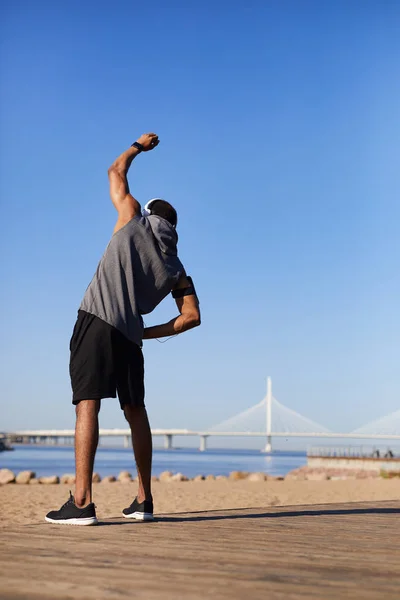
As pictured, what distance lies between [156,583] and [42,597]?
0.26 metres

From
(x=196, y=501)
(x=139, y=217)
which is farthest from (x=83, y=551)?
(x=196, y=501)

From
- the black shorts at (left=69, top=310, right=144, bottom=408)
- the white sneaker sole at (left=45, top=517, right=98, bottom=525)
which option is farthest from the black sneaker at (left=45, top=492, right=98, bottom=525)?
the black shorts at (left=69, top=310, right=144, bottom=408)

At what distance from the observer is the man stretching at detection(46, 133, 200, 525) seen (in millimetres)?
2908

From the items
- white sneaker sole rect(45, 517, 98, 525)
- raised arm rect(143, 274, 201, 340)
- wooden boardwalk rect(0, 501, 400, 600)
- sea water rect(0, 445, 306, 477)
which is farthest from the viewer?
sea water rect(0, 445, 306, 477)

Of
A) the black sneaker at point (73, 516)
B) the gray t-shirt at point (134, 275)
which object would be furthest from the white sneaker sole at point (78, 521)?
the gray t-shirt at point (134, 275)

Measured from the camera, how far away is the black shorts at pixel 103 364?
294cm

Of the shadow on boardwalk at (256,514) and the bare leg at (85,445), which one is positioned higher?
the bare leg at (85,445)

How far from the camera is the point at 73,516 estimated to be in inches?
111

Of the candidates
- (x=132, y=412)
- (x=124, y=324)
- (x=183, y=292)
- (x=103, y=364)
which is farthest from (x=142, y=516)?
(x=183, y=292)

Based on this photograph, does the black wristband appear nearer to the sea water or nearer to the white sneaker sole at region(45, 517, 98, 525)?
the white sneaker sole at region(45, 517, 98, 525)

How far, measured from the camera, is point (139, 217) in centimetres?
328

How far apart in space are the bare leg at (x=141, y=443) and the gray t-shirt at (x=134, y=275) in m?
0.29

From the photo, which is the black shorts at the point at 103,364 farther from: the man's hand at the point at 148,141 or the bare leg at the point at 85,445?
the man's hand at the point at 148,141

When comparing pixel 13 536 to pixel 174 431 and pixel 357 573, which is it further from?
pixel 174 431
